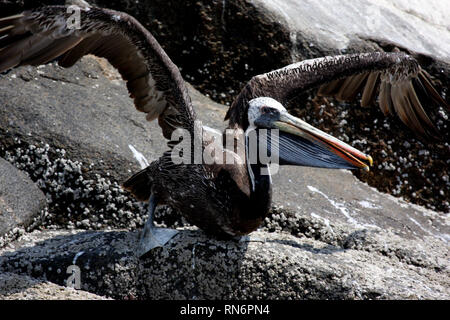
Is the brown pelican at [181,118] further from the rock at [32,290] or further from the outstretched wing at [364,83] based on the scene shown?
the rock at [32,290]

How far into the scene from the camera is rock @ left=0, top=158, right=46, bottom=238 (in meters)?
4.35

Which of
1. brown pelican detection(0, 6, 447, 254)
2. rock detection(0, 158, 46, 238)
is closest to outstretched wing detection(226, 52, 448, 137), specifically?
brown pelican detection(0, 6, 447, 254)

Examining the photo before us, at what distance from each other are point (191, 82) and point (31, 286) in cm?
330

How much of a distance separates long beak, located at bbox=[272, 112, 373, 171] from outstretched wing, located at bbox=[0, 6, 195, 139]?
0.68 metres

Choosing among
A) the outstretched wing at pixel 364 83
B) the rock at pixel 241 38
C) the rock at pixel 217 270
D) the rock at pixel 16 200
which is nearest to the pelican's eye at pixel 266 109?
the outstretched wing at pixel 364 83

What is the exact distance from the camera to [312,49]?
20.4ft

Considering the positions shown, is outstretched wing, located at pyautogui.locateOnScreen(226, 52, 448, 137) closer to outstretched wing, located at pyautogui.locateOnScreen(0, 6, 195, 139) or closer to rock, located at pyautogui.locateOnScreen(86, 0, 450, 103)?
outstretched wing, located at pyautogui.locateOnScreen(0, 6, 195, 139)

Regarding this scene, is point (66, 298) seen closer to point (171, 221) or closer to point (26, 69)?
point (171, 221)

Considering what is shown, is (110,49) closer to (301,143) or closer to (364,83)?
(301,143)

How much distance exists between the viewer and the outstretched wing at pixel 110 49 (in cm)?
398

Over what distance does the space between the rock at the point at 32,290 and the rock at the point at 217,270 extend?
10.0 inches

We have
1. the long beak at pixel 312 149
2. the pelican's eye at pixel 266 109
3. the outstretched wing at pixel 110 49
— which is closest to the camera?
the long beak at pixel 312 149

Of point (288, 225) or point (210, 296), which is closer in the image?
point (210, 296)

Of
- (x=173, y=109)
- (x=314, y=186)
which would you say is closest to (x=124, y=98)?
(x=173, y=109)
